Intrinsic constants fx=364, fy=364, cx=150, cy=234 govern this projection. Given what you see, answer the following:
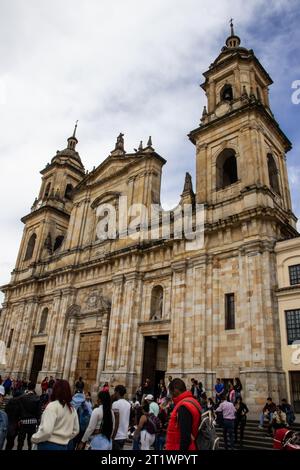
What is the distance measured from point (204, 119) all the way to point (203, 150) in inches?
105

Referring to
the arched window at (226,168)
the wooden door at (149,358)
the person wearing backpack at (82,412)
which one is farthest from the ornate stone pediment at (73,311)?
the person wearing backpack at (82,412)

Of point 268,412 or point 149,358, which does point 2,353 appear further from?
point 268,412

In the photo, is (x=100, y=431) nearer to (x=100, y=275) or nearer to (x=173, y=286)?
(x=173, y=286)

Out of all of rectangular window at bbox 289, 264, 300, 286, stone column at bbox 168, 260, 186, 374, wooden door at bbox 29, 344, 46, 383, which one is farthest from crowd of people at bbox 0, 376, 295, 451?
wooden door at bbox 29, 344, 46, 383

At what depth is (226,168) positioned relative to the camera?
24.2 m

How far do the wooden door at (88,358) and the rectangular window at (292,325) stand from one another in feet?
42.0

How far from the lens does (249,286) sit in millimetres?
17453

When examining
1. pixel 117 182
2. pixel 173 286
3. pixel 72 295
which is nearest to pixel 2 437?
pixel 173 286

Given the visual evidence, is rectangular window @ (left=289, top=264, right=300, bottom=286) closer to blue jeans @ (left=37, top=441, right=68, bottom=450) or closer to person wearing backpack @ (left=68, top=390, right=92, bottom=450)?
person wearing backpack @ (left=68, top=390, right=92, bottom=450)

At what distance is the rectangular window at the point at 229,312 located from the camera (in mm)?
18094

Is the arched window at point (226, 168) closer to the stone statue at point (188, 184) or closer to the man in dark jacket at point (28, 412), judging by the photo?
the stone statue at point (188, 184)

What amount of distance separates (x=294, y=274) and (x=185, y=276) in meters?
5.91

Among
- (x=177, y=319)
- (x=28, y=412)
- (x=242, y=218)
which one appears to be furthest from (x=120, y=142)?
(x=28, y=412)
